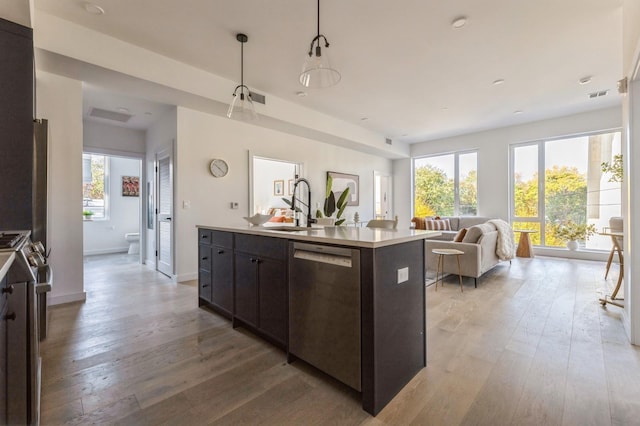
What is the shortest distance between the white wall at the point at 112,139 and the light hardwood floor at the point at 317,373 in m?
3.14

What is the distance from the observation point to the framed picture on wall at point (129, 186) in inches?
289

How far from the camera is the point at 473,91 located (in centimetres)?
454

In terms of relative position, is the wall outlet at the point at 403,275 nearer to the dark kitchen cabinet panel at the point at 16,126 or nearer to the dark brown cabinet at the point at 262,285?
the dark brown cabinet at the point at 262,285

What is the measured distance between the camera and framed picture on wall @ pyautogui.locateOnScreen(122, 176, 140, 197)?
24.0 ft

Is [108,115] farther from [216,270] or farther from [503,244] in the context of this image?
[503,244]

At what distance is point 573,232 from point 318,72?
645cm

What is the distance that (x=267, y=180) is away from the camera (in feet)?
29.3

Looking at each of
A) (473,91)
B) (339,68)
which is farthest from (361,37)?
(473,91)

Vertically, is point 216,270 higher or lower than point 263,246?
lower

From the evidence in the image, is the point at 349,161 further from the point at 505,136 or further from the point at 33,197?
the point at 33,197

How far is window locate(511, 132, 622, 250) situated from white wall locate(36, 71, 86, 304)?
796cm

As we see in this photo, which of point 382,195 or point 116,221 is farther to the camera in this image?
point 382,195

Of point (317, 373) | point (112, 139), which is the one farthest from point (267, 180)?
point (317, 373)

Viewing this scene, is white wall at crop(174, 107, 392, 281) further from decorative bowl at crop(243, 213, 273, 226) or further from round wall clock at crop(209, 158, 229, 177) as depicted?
decorative bowl at crop(243, 213, 273, 226)
